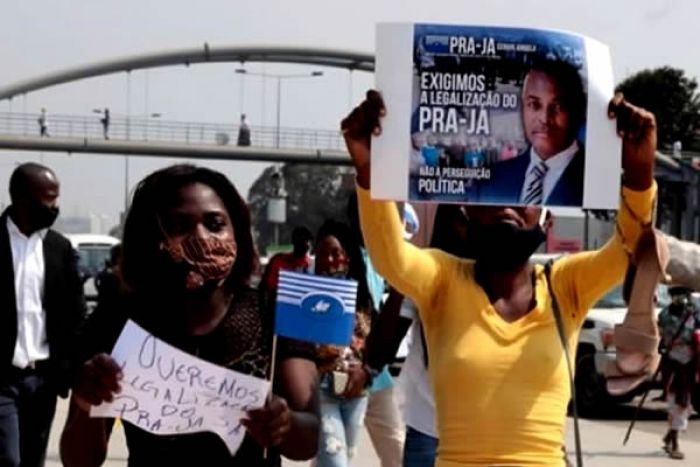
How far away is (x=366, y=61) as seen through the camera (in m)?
54.3

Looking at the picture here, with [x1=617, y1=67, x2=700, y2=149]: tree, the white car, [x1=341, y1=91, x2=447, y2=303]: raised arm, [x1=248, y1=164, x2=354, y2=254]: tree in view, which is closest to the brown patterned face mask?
[x1=341, y1=91, x2=447, y2=303]: raised arm

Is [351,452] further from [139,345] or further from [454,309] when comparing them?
[139,345]

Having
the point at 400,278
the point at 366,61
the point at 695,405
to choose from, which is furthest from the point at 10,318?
the point at 366,61

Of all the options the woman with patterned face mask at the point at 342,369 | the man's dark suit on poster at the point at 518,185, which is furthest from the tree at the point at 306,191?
the man's dark suit on poster at the point at 518,185

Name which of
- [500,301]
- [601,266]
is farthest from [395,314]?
[601,266]

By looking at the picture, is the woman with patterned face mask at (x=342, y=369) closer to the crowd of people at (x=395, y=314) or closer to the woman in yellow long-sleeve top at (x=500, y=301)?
the crowd of people at (x=395, y=314)

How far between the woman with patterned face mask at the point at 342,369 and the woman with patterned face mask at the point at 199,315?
3136mm

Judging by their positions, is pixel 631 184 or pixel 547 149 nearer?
pixel 631 184

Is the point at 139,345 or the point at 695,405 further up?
the point at 139,345

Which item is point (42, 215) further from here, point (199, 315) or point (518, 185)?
point (199, 315)

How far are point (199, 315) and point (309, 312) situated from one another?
0.83 ft

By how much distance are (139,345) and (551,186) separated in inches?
49.8

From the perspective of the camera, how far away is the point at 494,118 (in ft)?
13.5

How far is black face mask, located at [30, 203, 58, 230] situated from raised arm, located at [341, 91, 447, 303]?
10.1 ft
